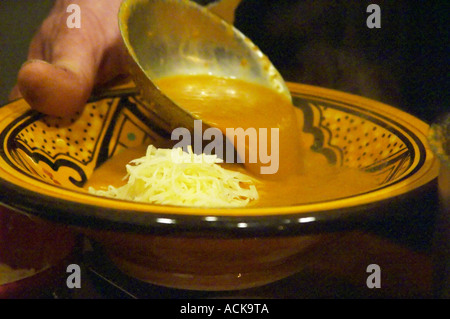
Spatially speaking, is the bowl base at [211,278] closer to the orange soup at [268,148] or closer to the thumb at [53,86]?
the orange soup at [268,148]

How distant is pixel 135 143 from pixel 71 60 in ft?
0.64

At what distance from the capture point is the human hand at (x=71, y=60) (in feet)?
2.48

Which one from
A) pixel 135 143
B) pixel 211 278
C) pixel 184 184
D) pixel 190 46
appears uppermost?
pixel 190 46

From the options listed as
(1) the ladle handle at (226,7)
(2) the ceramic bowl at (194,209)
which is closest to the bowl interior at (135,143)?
(2) the ceramic bowl at (194,209)

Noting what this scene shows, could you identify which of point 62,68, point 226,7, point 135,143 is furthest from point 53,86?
point 226,7

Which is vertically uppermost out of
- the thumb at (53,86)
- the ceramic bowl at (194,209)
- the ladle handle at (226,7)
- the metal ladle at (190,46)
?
the ladle handle at (226,7)

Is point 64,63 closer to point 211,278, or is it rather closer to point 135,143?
point 135,143

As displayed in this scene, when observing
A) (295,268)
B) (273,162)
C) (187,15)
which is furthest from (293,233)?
(187,15)

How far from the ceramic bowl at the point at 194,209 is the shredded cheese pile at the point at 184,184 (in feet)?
0.31

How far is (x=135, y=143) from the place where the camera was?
931mm

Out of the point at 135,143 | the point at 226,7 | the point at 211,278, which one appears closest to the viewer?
the point at 211,278

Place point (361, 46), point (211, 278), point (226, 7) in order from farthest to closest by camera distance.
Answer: point (226, 7) < point (361, 46) < point (211, 278)

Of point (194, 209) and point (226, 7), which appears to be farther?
point (226, 7)
